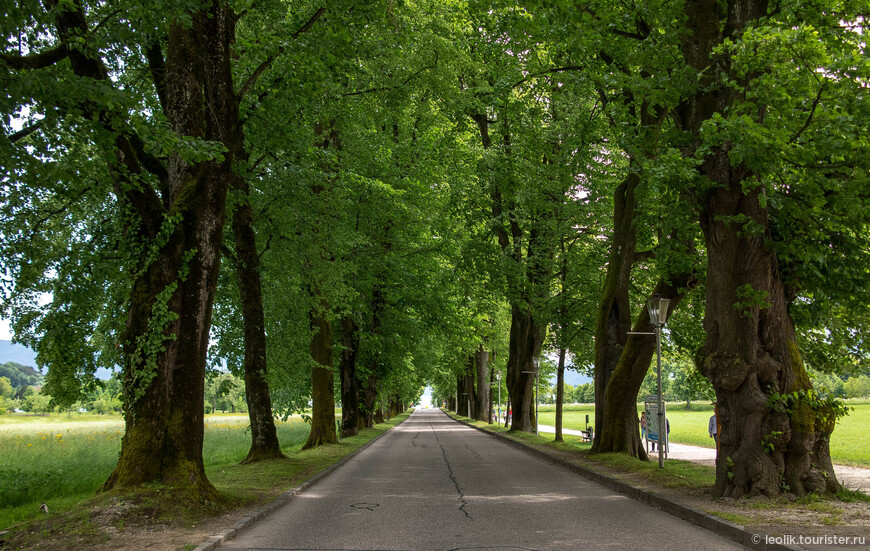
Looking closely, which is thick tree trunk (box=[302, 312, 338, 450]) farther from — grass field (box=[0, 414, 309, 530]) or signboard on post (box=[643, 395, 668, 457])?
signboard on post (box=[643, 395, 668, 457])

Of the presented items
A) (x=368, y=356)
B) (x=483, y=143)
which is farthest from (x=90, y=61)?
(x=368, y=356)

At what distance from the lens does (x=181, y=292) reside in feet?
27.9

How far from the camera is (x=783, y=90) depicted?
24.2 feet

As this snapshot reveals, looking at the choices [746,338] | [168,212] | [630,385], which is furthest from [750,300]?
[168,212]

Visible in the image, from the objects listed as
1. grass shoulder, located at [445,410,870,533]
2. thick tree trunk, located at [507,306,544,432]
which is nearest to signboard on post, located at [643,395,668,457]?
grass shoulder, located at [445,410,870,533]

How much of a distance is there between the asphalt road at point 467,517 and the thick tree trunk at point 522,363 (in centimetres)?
1245

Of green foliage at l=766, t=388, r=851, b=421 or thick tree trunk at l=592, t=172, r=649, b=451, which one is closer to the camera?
green foliage at l=766, t=388, r=851, b=421

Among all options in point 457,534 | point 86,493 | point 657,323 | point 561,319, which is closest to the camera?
point 457,534

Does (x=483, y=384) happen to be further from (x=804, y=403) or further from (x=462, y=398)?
(x=804, y=403)

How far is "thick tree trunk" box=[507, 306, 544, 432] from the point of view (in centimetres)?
2589

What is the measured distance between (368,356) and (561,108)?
1589 centimetres

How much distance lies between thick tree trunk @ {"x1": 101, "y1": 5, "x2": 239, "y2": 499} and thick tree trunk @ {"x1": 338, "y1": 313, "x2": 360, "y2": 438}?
49.9ft

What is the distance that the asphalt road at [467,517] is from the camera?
6.52 meters

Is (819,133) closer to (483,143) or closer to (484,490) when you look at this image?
(484,490)
